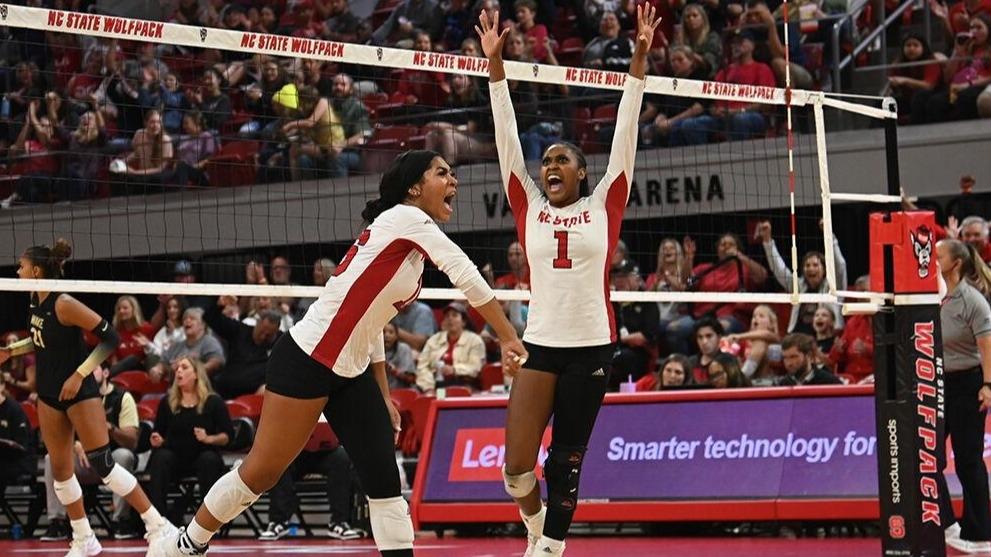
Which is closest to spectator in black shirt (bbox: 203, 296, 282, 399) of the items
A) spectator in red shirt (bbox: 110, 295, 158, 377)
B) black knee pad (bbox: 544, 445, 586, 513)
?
spectator in red shirt (bbox: 110, 295, 158, 377)

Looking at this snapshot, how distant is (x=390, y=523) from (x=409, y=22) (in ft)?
43.7

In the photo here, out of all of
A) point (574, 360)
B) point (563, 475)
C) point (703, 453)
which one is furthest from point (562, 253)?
point (703, 453)

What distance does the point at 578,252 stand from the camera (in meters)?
7.16

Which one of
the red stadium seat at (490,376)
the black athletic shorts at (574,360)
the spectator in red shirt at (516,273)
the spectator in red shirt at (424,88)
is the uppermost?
the spectator in red shirt at (424,88)

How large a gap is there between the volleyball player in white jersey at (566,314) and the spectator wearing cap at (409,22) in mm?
11162

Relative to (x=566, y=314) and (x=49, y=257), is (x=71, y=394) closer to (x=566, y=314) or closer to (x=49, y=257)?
(x=49, y=257)

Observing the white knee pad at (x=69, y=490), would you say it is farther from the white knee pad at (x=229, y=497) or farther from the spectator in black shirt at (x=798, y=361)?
the spectator in black shirt at (x=798, y=361)

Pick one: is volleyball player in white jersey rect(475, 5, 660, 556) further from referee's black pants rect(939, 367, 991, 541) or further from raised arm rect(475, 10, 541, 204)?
referee's black pants rect(939, 367, 991, 541)

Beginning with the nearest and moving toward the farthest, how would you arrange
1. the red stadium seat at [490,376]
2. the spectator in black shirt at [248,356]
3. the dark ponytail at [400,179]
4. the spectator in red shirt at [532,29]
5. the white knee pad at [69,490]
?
the dark ponytail at [400,179], the white knee pad at [69,490], the red stadium seat at [490,376], the spectator in black shirt at [248,356], the spectator in red shirt at [532,29]

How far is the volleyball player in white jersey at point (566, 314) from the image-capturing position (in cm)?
714

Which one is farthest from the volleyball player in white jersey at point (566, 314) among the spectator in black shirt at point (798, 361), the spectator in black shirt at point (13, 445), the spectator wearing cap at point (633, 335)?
the spectator in black shirt at point (13, 445)

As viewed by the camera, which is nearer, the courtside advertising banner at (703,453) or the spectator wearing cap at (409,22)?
the courtside advertising banner at (703,453)

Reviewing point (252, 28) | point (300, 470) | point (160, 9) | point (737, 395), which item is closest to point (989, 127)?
point (737, 395)

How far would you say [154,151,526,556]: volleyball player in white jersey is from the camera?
6164mm
